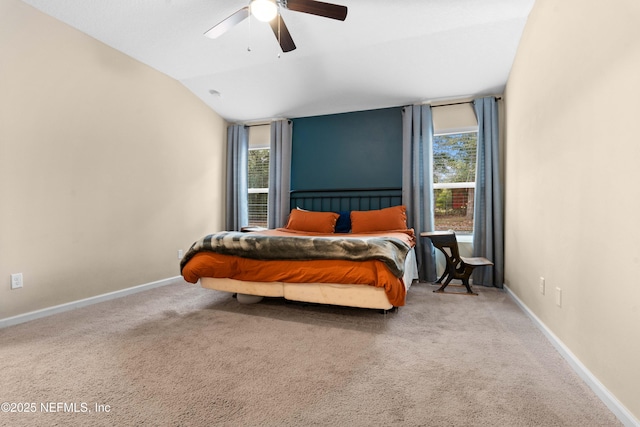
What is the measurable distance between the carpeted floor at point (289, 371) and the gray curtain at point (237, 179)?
229cm

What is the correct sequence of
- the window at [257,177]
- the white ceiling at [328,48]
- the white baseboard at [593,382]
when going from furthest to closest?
the window at [257,177], the white ceiling at [328,48], the white baseboard at [593,382]

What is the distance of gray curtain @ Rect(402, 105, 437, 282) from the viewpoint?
3727mm

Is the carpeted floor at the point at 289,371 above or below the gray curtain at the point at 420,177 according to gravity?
below

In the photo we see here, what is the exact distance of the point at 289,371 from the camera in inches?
60.5

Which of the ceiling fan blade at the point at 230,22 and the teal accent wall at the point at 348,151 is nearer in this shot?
the ceiling fan blade at the point at 230,22

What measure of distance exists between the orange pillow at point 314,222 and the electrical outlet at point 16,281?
2509 millimetres

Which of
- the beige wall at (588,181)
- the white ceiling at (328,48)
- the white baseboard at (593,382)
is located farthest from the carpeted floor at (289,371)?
the white ceiling at (328,48)

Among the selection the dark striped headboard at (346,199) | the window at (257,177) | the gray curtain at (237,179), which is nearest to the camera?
the dark striped headboard at (346,199)

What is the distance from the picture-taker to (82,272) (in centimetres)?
272

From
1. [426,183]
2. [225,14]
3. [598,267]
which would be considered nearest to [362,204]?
[426,183]

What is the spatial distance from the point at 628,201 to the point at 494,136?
2.64m

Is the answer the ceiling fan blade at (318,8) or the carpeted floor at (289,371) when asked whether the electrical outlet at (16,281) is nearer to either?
the carpeted floor at (289,371)

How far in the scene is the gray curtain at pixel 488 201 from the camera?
3432mm

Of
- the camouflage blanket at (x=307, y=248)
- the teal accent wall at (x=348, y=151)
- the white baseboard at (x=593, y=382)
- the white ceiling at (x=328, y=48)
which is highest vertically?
the white ceiling at (x=328, y=48)
